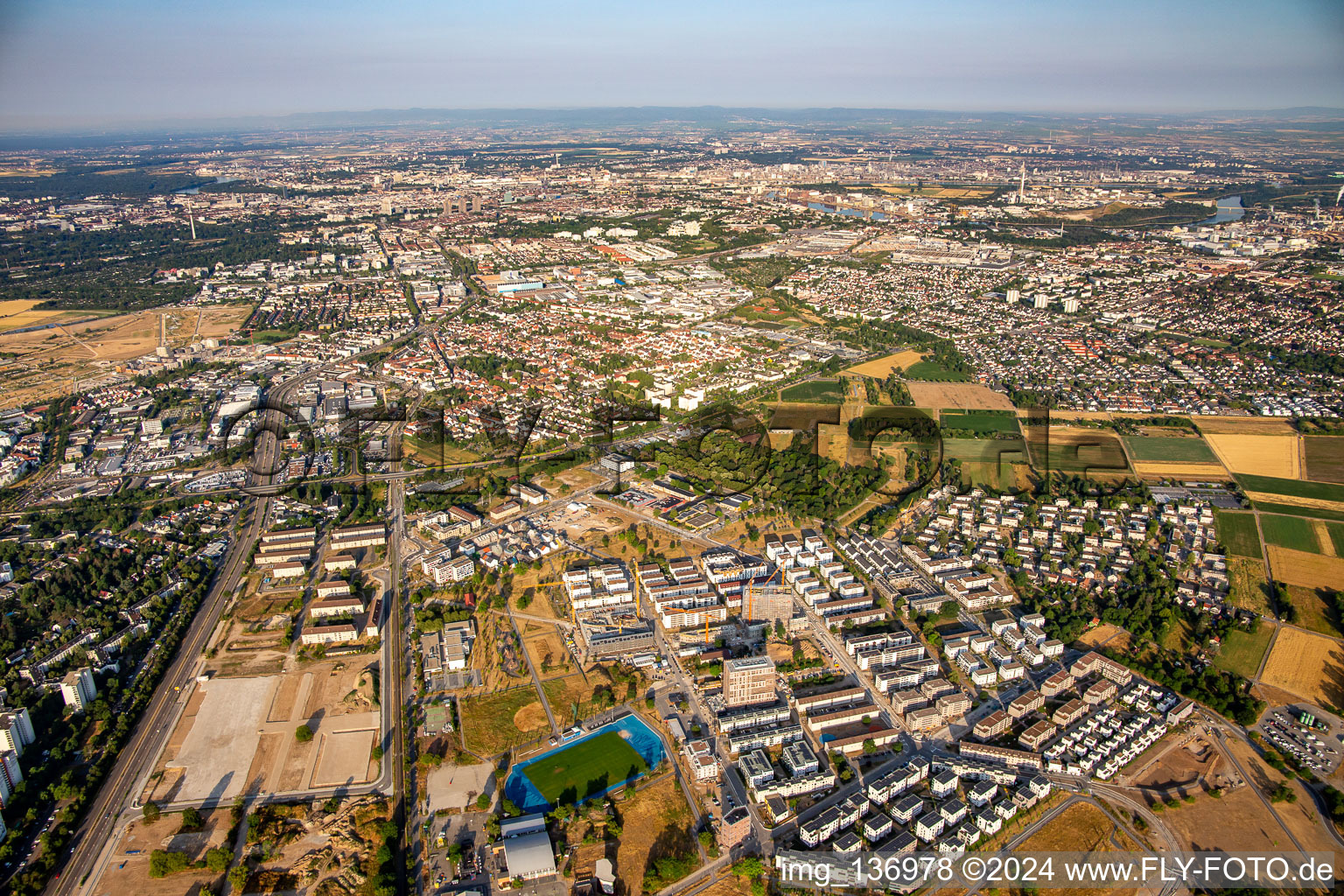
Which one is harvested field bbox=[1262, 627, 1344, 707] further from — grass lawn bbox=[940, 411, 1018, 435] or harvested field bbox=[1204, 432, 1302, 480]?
grass lawn bbox=[940, 411, 1018, 435]

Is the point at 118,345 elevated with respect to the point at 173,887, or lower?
elevated

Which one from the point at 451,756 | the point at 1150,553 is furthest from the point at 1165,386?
the point at 451,756

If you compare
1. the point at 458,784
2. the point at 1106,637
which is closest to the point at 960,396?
the point at 1106,637

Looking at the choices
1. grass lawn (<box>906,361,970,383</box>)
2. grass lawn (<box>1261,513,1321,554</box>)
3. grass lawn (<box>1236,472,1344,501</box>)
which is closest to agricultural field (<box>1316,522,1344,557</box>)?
grass lawn (<box>1261,513,1321,554</box>)

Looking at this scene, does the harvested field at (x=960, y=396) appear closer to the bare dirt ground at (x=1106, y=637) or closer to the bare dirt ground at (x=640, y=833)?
the bare dirt ground at (x=1106, y=637)

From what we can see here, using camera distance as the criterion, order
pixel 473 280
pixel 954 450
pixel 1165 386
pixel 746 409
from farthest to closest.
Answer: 1. pixel 473 280
2. pixel 1165 386
3. pixel 746 409
4. pixel 954 450

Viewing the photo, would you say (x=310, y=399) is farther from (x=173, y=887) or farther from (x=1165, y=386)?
(x=1165, y=386)

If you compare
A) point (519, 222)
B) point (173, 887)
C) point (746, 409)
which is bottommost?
point (173, 887)
